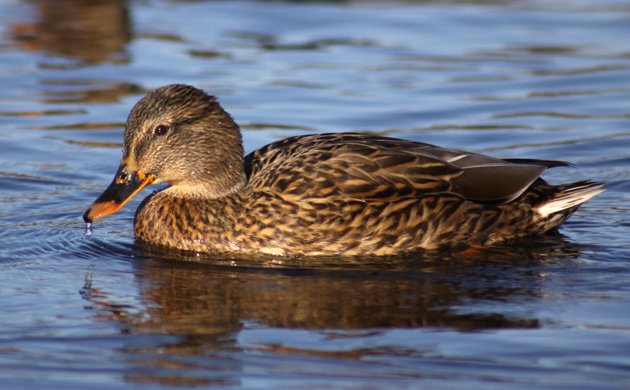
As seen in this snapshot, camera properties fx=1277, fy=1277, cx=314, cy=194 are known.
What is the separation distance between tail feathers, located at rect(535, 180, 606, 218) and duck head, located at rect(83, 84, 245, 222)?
85.0 inches

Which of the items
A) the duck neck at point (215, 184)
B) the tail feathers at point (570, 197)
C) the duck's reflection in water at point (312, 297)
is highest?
the duck neck at point (215, 184)

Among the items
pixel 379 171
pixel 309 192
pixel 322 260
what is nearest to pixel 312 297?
pixel 322 260

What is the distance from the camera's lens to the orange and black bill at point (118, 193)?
332 inches

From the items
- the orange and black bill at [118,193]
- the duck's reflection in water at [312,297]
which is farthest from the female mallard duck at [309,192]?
the duck's reflection in water at [312,297]

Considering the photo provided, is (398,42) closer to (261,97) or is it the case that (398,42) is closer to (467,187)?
(261,97)

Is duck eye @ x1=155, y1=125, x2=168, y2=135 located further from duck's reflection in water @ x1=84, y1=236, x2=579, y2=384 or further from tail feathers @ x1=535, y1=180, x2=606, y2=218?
tail feathers @ x1=535, y1=180, x2=606, y2=218

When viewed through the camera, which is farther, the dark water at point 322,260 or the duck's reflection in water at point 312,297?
the duck's reflection in water at point 312,297

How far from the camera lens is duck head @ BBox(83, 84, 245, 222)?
851 cm

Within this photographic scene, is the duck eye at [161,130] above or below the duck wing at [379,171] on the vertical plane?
above

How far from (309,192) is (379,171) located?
51 cm

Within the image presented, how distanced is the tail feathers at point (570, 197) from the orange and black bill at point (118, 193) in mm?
2825

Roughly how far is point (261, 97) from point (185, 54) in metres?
2.11

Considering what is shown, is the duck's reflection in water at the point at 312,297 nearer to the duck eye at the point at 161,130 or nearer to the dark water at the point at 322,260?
the dark water at the point at 322,260

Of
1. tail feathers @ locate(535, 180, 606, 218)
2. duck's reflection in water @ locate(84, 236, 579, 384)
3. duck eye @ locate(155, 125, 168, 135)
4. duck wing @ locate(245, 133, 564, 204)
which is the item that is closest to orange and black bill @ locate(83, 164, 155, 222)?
duck eye @ locate(155, 125, 168, 135)
